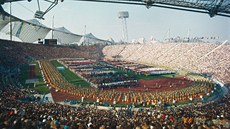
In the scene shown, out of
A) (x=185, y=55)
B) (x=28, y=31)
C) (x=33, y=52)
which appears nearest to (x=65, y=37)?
(x=28, y=31)

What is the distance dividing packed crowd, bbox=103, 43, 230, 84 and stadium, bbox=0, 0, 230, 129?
0.71 ft

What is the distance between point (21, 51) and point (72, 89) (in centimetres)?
4264

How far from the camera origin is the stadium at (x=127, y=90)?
531 inches

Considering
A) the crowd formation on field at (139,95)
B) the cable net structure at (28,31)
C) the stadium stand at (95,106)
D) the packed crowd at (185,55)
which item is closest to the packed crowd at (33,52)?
the stadium stand at (95,106)

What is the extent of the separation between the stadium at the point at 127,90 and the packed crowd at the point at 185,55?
22cm

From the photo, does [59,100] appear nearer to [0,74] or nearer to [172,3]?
[0,74]

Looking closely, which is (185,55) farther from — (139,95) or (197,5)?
(197,5)


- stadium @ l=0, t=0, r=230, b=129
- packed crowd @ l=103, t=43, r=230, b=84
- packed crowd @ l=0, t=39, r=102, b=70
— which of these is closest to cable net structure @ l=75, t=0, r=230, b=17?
stadium @ l=0, t=0, r=230, b=129

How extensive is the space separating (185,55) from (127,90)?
36.9 m

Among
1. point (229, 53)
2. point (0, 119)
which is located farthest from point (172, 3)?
point (229, 53)

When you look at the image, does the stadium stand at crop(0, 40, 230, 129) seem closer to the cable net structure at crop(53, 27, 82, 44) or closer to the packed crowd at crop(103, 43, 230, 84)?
the packed crowd at crop(103, 43, 230, 84)

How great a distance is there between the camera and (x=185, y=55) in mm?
71562

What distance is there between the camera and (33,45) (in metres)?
86.6

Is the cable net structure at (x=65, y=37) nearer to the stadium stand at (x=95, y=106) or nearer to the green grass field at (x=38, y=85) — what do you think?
the stadium stand at (x=95, y=106)
